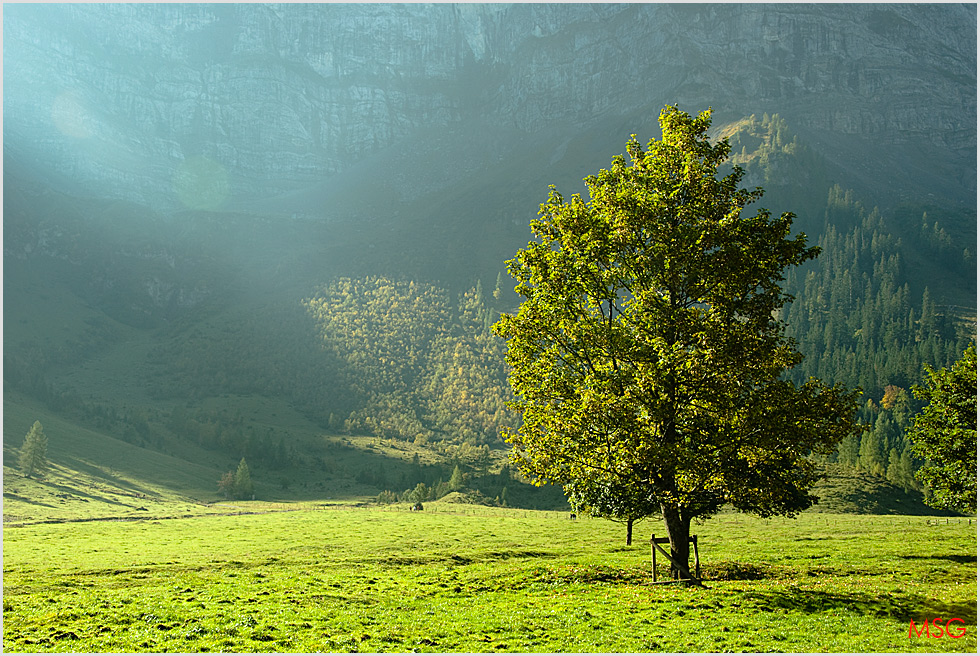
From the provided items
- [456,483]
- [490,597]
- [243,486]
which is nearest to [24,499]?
[243,486]

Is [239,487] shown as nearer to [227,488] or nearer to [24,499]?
[227,488]

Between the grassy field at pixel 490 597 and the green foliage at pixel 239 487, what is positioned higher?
the grassy field at pixel 490 597

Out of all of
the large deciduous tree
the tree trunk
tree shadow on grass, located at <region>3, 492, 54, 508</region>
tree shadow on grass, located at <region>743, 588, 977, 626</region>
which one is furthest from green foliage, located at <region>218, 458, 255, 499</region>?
tree shadow on grass, located at <region>743, 588, 977, 626</region>

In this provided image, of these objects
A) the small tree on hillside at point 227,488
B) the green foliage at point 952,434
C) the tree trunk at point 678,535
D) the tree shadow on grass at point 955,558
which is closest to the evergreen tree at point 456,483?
the small tree on hillside at point 227,488

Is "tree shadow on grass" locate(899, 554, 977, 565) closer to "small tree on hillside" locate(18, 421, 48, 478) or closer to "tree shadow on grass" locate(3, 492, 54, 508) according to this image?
"tree shadow on grass" locate(3, 492, 54, 508)

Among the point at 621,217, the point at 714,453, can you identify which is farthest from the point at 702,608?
the point at 621,217

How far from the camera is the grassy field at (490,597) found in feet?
58.6

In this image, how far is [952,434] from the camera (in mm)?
46562

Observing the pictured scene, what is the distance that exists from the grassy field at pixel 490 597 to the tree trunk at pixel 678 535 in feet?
4.28

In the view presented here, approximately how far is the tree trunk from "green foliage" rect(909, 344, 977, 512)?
32572 millimetres

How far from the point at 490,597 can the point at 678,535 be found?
25.2ft

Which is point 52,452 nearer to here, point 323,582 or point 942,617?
point 323,582

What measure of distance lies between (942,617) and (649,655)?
29.7ft

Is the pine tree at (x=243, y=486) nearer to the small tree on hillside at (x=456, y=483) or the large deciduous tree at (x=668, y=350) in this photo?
the small tree on hillside at (x=456, y=483)
